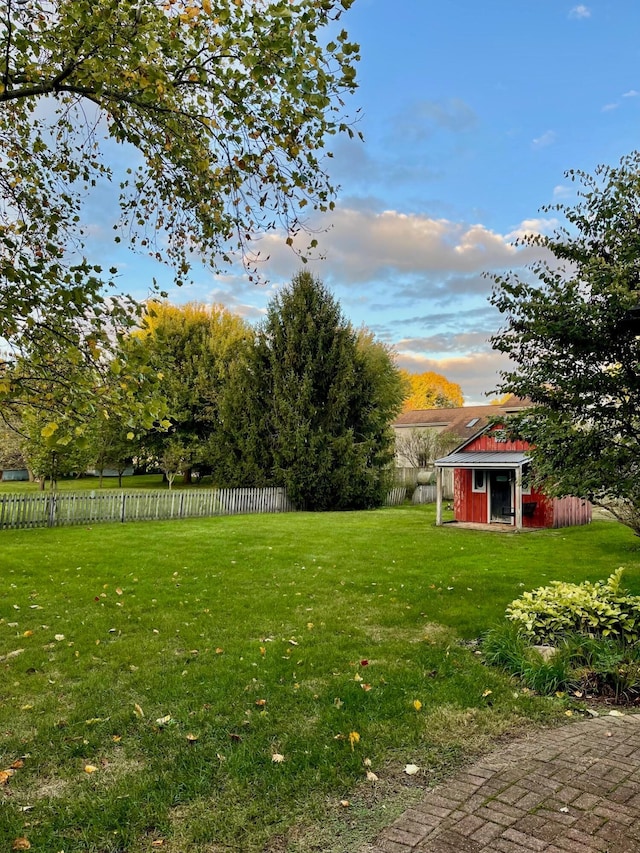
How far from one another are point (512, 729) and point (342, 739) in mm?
1261

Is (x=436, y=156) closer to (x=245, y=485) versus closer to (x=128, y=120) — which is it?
(x=128, y=120)

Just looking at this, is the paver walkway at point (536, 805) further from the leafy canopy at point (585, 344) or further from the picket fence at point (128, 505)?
the picket fence at point (128, 505)

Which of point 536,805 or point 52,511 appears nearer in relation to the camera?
point 536,805

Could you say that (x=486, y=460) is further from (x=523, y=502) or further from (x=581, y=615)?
(x=581, y=615)

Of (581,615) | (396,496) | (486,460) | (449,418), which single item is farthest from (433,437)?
(581,615)

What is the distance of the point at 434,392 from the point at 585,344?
61.0 metres

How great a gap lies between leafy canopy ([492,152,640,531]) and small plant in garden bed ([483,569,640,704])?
109cm

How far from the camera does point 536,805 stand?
272 cm

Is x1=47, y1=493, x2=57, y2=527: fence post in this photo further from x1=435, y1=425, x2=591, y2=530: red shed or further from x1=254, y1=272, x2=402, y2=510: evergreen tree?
x1=435, y1=425, x2=591, y2=530: red shed

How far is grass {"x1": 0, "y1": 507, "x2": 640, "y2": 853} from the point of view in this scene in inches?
107

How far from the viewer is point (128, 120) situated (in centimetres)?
494

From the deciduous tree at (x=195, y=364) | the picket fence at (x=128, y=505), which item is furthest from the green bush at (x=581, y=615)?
the deciduous tree at (x=195, y=364)

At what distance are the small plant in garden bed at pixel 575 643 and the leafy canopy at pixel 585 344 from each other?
3.58 ft

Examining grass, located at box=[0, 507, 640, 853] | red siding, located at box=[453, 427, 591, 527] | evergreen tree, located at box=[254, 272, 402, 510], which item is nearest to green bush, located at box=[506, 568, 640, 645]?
grass, located at box=[0, 507, 640, 853]
